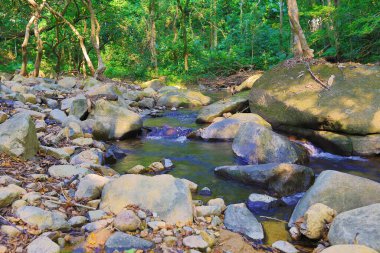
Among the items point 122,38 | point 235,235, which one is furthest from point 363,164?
point 122,38

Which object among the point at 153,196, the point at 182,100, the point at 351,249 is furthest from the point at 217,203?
the point at 182,100

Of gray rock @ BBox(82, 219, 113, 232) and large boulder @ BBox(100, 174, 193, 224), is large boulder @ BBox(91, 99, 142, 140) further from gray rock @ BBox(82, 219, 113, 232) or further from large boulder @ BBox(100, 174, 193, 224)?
gray rock @ BBox(82, 219, 113, 232)

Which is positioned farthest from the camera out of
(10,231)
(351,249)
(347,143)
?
(347,143)

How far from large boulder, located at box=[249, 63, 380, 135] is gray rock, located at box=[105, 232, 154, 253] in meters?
5.22

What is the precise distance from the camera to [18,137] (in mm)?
4750

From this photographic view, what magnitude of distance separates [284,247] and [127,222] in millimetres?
1480

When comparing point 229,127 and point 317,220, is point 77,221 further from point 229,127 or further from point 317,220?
point 229,127

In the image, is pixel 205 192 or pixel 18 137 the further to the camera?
pixel 205 192

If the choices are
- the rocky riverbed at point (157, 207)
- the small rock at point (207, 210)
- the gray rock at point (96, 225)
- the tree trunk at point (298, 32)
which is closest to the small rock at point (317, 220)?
the rocky riverbed at point (157, 207)

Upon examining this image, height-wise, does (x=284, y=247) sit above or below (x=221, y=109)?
below

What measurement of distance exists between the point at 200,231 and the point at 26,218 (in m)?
Result: 1.54

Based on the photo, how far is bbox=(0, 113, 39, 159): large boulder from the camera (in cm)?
468

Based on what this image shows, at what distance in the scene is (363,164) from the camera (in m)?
6.39

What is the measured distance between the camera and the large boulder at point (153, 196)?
11.8 ft
